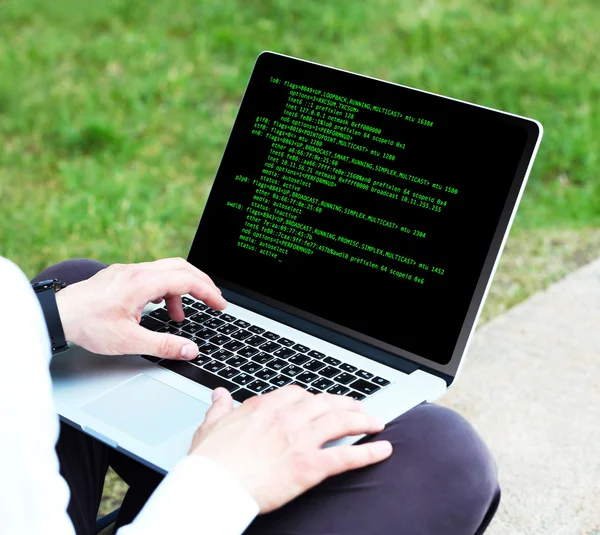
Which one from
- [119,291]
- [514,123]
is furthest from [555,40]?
[119,291]

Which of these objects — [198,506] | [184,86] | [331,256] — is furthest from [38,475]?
[184,86]

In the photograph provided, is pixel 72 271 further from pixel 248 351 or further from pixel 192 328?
pixel 248 351

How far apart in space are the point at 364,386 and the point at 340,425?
9.8 inches

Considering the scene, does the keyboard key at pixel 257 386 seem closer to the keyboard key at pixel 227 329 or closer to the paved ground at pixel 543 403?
the keyboard key at pixel 227 329

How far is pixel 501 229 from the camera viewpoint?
56.2 inches

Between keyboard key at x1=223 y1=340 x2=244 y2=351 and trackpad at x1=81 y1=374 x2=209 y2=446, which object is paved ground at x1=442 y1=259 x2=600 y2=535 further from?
trackpad at x1=81 y1=374 x2=209 y2=446

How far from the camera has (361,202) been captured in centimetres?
157

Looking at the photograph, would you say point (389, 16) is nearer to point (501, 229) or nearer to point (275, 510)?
point (501, 229)

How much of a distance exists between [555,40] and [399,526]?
15.6 ft

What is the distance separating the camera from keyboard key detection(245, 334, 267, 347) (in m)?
1.53

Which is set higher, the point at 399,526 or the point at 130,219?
the point at 399,526

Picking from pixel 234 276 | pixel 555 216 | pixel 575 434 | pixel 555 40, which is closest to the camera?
pixel 234 276

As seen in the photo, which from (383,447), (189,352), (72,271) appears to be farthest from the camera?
(72,271)

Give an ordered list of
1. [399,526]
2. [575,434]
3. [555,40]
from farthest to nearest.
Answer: [555,40] → [575,434] → [399,526]
